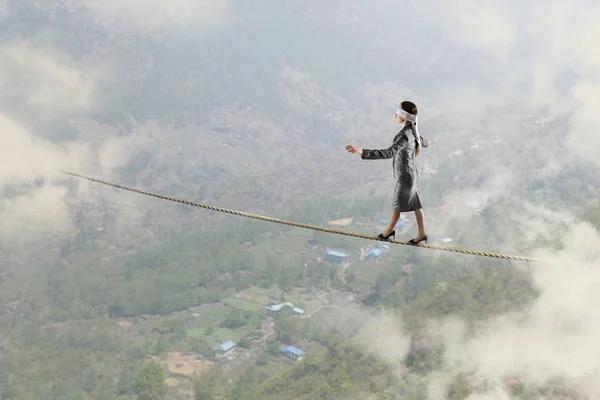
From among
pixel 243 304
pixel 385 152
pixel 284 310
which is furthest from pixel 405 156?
pixel 243 304

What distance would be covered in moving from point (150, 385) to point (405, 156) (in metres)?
85.2

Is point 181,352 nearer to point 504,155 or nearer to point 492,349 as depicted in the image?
point 492,349

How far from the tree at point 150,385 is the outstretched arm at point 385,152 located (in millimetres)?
84767

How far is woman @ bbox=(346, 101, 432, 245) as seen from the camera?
10977mm

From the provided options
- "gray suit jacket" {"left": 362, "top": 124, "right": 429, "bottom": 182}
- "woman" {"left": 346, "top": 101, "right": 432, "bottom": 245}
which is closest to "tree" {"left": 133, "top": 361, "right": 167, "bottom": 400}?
"woman" {"left": 346, "top": 101, "right": 432, "bottom": 245}

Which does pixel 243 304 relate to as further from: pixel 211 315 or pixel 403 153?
Answer: pixel 403 153

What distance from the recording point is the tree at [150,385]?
90.1 metres

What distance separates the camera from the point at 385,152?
1078 centimetres

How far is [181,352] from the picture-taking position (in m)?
115

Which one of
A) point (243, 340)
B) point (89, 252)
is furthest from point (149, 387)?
point (89, 252)

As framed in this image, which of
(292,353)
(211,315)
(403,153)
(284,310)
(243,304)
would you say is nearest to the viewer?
(403,153)

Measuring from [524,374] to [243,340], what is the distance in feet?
195

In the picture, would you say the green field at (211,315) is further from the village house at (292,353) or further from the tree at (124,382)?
the tree at (124,382)

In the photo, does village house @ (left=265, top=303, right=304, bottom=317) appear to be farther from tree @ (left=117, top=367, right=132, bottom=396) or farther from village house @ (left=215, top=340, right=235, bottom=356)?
tree @ (left=117, top=367, right=132, bottom=396)
